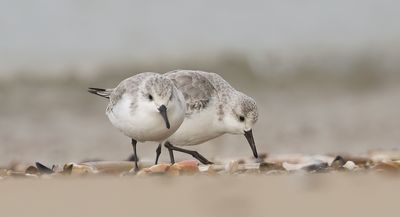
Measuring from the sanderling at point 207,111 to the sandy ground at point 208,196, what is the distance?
173 centimetres

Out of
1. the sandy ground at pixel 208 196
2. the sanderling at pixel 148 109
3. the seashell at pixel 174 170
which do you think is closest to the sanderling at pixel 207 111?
the sanderling at pixel 148 109

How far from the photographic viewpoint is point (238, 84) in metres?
10.6

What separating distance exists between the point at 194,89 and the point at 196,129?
10.9 inches

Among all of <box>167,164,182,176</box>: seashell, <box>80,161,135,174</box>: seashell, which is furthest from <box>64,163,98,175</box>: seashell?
<box>167,164,182,176</box>: seashell

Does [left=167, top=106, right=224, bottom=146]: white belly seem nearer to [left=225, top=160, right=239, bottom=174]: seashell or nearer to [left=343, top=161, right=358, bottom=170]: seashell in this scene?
[left=225, top=160, right=239, bottom=174]: seashell

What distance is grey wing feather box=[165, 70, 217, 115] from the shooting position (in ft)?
20.6

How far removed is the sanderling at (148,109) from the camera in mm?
5543

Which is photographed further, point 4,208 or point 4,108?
point 4,108

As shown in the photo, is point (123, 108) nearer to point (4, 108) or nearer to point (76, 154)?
point (76, 154)

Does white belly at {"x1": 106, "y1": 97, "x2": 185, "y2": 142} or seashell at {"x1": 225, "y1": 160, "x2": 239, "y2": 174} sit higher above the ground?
white belly at {"x1": 106, "y1": 97, "x2": 185, "y2": 142}

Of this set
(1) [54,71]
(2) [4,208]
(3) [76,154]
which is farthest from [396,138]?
(2) [4,208]

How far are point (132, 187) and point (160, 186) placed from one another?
0.14 meters

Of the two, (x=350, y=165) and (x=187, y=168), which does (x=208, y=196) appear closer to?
(x=187, y=168)

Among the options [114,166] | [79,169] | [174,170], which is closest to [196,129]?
[114,166]
